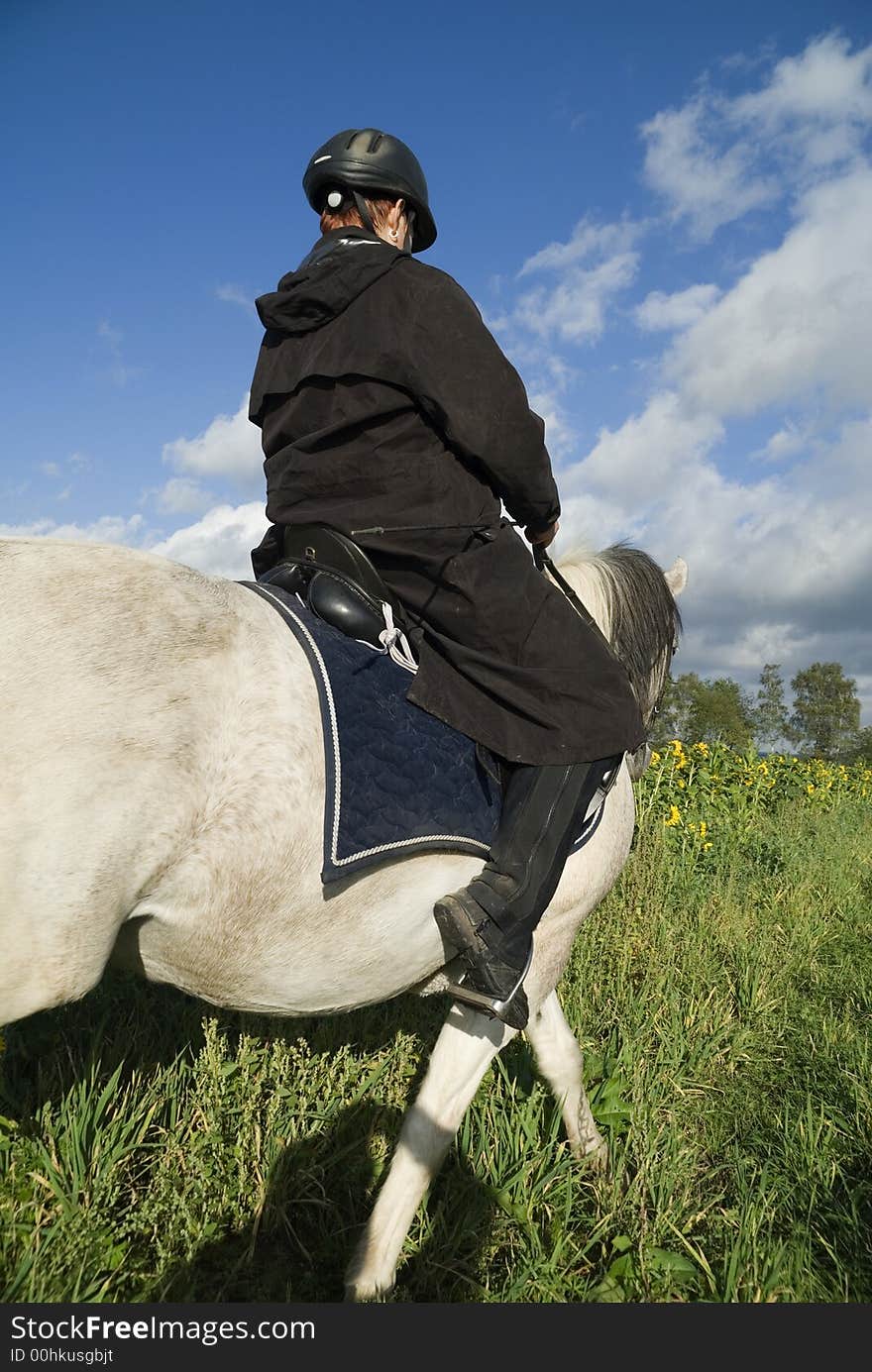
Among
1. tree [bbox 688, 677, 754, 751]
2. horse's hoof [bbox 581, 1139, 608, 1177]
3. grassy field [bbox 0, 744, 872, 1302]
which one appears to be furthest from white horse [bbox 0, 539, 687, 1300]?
tree [bbox 688, 677, 754, 751]

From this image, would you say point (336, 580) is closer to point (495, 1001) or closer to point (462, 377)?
point (462, 377)

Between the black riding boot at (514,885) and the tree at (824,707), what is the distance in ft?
198

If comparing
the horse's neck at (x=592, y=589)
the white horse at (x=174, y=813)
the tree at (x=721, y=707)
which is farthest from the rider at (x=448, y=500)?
the tree at (x=721, y=707)

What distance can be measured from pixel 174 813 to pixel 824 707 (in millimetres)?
67108

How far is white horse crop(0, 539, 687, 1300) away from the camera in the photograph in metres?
1.72

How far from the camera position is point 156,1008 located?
3459 millimetres

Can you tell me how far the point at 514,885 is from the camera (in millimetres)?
2439

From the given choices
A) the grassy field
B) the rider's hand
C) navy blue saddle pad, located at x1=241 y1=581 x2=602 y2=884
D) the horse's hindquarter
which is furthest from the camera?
the rider's hand

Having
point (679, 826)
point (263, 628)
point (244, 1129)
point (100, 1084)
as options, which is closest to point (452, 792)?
point (263, 628)

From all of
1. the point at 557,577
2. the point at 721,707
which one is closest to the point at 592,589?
the point at 557,577

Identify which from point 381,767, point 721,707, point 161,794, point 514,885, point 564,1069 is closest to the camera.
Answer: point 161,794

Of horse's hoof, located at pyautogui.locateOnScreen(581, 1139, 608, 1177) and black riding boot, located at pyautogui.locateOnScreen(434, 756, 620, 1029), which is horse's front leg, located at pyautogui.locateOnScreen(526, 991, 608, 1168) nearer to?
horse's hoof, located at pyautogui.locateOnScreen(581, 1139, 608, 1177)

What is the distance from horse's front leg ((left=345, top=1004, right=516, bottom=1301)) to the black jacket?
1.04 meters

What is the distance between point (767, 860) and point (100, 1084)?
6.19 m
